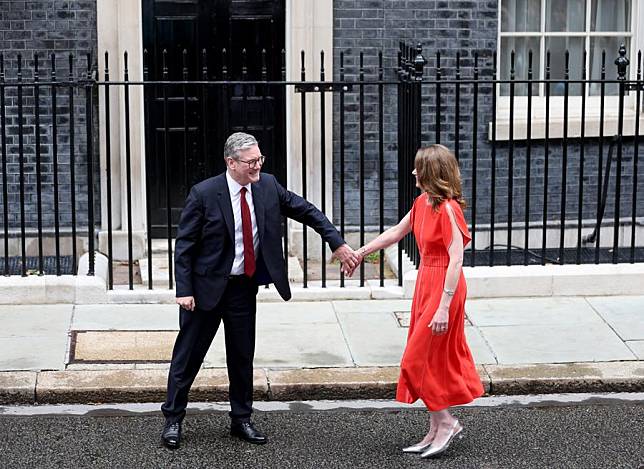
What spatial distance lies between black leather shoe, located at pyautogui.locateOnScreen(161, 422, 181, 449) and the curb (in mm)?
744

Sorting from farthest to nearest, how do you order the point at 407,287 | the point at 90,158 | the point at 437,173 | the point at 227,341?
the point at 407,287, the point at 90,158, the point at 227,341, the point at 437,173

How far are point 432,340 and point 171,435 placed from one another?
1.42m

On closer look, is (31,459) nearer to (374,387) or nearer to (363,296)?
(374,387)

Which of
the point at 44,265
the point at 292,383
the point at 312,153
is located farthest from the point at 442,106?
the point at 292,383

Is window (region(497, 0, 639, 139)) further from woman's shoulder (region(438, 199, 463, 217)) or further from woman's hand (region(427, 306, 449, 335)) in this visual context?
woman's hand (region(427, 306, 449, 335))

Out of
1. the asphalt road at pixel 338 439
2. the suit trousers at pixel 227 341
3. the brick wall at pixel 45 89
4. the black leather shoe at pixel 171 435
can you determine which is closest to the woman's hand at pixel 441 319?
the asphalt road at pixel 338 439

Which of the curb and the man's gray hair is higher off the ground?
the man's gray hair

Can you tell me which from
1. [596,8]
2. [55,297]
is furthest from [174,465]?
[596,8]

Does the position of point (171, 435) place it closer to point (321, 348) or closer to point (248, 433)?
point (248, 433)

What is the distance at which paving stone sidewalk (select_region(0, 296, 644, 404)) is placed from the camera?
286 inches

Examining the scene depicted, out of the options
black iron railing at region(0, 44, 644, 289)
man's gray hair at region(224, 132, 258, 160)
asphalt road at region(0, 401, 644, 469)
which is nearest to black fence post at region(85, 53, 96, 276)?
black iron railing at region(0, 44, 644, 289)

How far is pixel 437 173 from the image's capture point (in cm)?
609

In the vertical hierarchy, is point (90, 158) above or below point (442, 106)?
below

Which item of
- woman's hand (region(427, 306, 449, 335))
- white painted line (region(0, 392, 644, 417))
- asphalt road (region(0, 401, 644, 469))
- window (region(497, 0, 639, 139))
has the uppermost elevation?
window (region(497, 0, 639, 139))
